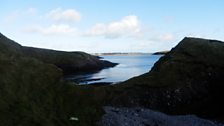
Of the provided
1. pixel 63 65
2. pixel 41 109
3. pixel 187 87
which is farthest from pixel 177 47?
pixel 63 65

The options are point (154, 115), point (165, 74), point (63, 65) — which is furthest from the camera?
point (63, 65)

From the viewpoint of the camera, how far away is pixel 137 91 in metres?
22.8

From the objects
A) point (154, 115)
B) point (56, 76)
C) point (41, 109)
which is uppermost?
point (56, 76)

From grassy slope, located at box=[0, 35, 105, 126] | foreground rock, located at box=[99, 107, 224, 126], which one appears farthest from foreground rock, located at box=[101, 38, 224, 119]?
grassy slope, located at box=[0, 35, 105, 126]

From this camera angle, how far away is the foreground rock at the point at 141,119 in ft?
51.2

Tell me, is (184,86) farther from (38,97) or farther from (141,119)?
(38,97)

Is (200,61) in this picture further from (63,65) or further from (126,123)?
(63,65)

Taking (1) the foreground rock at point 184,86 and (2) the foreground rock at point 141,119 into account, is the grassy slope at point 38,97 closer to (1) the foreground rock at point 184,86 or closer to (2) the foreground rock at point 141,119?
(2) the foreground rock at point 141,119

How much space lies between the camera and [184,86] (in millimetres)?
23203

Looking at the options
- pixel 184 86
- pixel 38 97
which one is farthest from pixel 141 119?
pixel 184 86

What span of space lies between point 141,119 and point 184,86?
7005mm

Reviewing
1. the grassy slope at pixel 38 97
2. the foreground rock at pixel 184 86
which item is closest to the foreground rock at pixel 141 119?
the grassy slope at pixel 38 97

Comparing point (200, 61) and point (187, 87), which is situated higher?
point (200, 61)

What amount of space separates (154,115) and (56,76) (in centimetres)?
629
